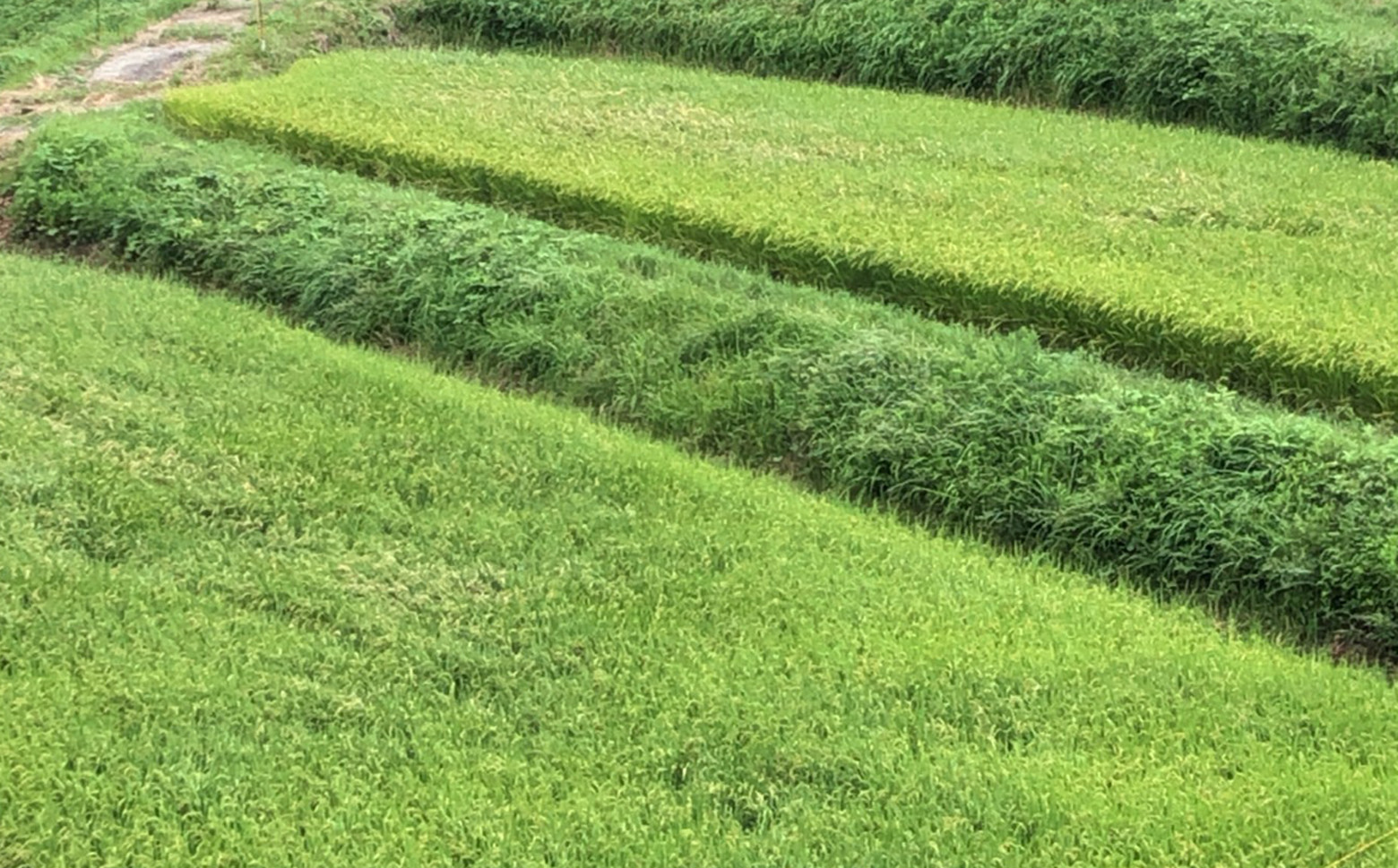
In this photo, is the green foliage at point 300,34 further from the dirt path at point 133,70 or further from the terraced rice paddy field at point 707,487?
the terraced rice paddy field at point 707,487

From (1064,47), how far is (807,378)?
3.93 metres

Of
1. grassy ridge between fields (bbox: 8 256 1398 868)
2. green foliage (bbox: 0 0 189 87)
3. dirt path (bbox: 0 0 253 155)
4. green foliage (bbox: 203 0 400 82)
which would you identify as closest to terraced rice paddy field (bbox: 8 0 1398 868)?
grassy ridge between fields (bbox: 8 256 1398 868)

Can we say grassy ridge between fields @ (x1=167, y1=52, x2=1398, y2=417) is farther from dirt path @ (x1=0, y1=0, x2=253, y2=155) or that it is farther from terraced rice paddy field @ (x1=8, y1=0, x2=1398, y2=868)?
dirt path @ (x1=0, y1=0, x2=253, y2=155)

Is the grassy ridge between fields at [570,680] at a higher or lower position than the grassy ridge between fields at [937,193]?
lower

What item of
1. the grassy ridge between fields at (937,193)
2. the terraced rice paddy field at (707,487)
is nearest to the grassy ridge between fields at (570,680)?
the terraced rice paddy field at (707,487)

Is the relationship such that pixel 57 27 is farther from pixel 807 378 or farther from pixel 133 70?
pixel 807 378

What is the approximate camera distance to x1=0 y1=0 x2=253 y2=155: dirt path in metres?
7.84

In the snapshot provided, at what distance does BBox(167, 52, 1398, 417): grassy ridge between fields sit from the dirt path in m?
0.69

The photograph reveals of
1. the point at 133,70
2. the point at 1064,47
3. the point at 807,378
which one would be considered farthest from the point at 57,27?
the point at 807,378

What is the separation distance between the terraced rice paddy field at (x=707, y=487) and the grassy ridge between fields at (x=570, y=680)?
12 millimetres

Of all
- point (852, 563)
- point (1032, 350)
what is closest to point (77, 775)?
point (852, 563)

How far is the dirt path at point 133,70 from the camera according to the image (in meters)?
7.84

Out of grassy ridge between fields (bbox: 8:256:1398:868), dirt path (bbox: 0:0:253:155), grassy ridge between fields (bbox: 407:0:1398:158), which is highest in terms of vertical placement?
grassy ridge between fields (bbox: 407:0:1398:158)

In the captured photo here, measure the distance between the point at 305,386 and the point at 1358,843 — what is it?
3356 mm
